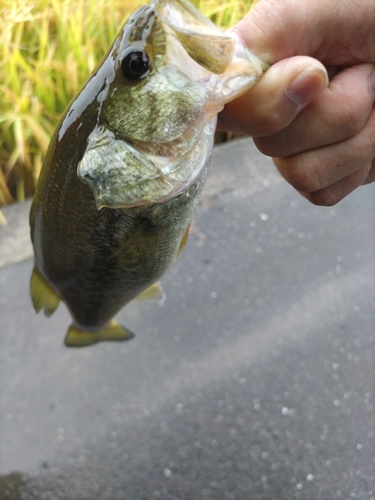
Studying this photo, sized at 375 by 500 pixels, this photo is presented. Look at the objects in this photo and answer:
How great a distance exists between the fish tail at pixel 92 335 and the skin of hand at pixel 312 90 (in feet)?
2.88

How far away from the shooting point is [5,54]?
8.11ft

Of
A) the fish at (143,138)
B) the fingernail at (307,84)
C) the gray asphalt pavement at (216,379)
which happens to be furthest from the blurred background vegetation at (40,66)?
the fingernail at (307,84)

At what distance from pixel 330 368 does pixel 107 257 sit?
1.43 metres

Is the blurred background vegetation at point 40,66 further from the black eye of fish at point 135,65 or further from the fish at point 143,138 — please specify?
the black eye of fish at point 135,65

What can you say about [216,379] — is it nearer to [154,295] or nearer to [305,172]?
[154,295]

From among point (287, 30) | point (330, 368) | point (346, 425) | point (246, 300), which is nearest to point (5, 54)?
point (246, 300)

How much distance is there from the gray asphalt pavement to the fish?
1.13 m

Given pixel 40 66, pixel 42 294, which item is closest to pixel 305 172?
pixel 42 294

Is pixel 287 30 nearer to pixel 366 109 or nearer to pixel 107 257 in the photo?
pixel 366 109

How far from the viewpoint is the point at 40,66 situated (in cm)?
254

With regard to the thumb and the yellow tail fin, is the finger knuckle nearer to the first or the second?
the thumb

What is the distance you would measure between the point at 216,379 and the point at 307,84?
4.93 feet

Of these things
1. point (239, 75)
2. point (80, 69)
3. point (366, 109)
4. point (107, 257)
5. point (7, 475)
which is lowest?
point (7, 475)

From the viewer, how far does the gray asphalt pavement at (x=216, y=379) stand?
177 centimetres
